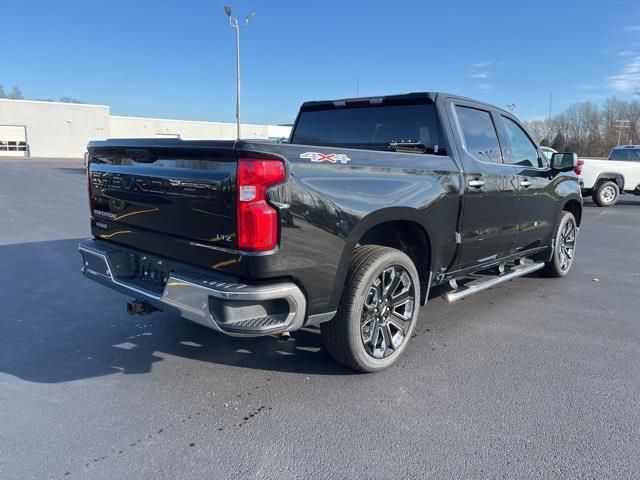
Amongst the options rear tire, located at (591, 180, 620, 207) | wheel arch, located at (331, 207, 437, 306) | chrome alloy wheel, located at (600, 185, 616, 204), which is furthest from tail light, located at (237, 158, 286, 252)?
chrome alloy wheel, located at (600, 185, 616, 204)

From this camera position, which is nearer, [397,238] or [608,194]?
[397,238]

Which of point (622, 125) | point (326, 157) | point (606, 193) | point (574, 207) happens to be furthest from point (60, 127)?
point (622, 125)

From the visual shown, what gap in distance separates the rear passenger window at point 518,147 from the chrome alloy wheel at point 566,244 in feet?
3.93

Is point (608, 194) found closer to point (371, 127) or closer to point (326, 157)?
point (371, 127)

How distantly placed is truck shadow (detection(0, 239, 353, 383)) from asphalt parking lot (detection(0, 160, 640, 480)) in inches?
0.7

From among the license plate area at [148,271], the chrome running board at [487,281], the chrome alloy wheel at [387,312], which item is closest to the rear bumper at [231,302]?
the license plate area at [148,271]

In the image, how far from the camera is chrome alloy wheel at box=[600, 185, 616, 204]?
A: 52.3 feet

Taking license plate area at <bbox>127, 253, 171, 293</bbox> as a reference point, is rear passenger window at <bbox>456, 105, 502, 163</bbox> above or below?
above

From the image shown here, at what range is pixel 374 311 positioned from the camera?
3.49 metres

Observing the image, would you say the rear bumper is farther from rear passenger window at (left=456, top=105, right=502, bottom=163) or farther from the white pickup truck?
the white pickup truck

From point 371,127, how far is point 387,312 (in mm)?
1762

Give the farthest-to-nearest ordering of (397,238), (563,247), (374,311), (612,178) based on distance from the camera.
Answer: (612,178) < (563,247) < (397,238) < (374,311)

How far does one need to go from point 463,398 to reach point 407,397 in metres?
0.35

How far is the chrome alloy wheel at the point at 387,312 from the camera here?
11.4ft
